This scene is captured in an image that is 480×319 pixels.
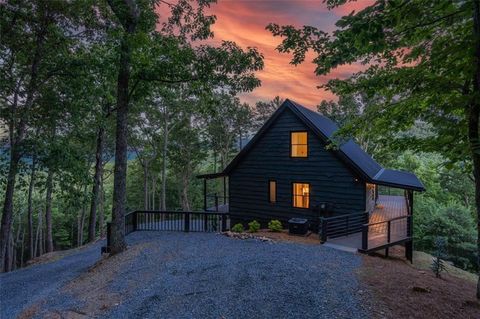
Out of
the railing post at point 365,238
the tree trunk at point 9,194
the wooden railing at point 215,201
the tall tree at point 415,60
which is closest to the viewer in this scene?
the tall tree at point 415,60

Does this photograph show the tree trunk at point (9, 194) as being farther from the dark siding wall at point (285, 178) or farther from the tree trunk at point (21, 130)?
the dark siding wall at point (285, 178)

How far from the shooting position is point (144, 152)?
27953 mm

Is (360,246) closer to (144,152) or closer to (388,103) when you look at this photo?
Result: (388,103)

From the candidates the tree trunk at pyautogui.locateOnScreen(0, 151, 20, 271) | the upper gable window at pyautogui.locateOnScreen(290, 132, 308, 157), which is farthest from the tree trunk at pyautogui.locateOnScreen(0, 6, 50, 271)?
the upper gable window at pyautogui.locateOnScreen(290, 132, 308, 157)

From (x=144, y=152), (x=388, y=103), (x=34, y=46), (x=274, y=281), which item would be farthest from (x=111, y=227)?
(x=144, y=152)

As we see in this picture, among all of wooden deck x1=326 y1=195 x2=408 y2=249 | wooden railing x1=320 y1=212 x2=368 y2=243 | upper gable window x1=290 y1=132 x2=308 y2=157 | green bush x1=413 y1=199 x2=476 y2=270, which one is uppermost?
upper gable window x1=290 y1=132 x2=308 y2=157

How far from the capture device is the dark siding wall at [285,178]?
43.8ft

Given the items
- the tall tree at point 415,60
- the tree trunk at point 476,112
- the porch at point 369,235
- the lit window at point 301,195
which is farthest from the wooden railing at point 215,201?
the tree trunk at point 476,112

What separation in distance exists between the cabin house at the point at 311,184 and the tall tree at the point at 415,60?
5.53 m

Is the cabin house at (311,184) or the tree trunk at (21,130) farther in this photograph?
the cabin house at (311,184)

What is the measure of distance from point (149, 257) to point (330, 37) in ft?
28.8

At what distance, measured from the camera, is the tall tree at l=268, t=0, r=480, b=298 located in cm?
409

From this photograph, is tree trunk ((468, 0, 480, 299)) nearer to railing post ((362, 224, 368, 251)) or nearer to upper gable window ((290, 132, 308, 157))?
railing post ((362, 224, 368, 251))

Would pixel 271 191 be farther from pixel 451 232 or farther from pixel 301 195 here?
pixel 451 232
